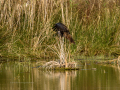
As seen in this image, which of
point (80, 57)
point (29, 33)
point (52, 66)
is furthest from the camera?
point (29, 33)

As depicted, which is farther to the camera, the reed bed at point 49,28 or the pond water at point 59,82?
the reed bed at point 49,28

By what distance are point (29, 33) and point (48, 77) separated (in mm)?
4986

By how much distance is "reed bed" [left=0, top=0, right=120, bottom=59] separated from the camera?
33.8 feet

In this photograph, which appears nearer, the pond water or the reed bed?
the pond water

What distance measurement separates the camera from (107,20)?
12000mm

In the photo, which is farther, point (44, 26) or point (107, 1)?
point (107, 1)

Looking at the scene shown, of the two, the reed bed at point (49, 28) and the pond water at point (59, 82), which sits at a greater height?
the reed bed at point (49, 28)

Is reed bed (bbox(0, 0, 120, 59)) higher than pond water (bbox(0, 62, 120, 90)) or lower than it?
higher

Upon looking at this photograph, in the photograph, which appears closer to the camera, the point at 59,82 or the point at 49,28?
the point at 59,82

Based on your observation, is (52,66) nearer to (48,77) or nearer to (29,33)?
(48,77)

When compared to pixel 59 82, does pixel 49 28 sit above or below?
above

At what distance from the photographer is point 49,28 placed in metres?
11.0

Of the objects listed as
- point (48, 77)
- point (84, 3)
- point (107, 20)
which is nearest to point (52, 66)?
point (48, 77)

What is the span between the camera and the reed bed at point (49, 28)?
1030 cm
